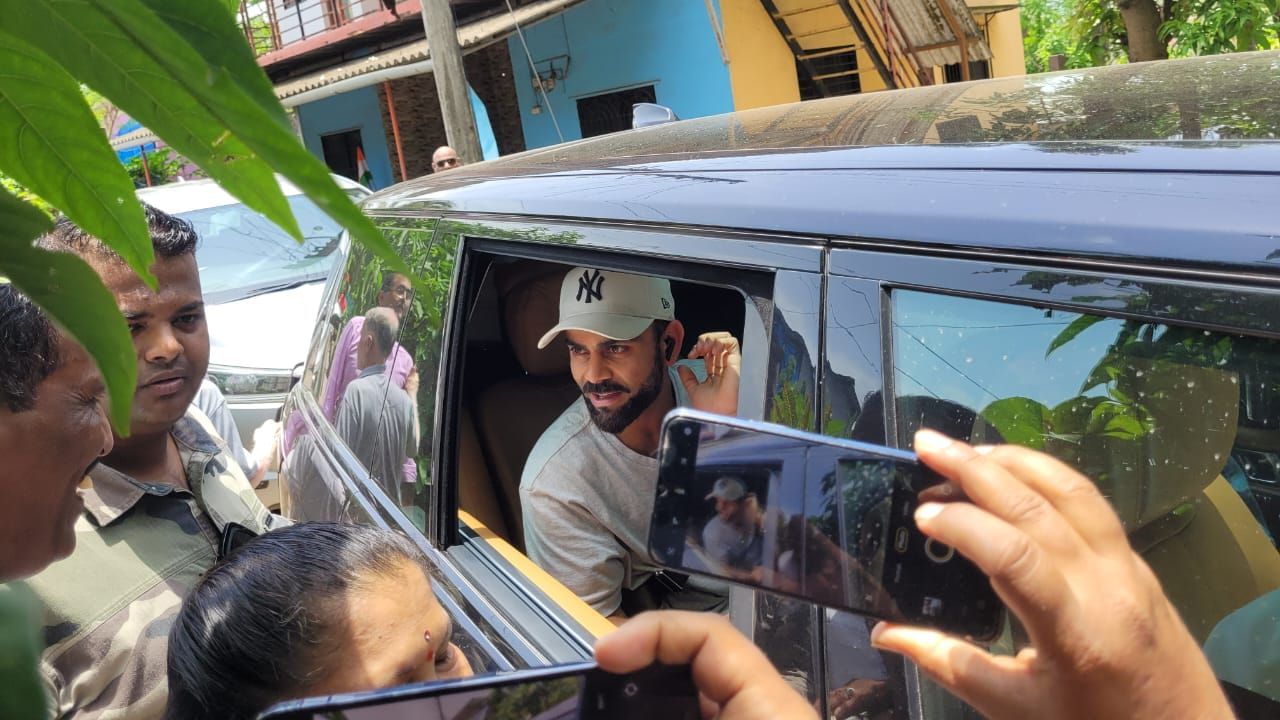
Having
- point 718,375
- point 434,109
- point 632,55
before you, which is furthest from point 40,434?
point 434,109

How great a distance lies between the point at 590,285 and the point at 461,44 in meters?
7.53

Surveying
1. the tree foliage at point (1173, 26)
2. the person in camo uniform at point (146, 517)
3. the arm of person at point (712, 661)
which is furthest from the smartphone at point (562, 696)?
the tree foliage at point (1173, 26)

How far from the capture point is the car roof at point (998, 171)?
1018 mm

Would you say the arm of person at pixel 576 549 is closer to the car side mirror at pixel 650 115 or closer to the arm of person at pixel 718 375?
the arm of person at pixel 718 375

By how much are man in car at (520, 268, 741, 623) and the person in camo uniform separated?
661 millimetres

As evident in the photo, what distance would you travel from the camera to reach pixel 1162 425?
3.42 ft

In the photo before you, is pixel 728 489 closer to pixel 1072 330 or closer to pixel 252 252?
pixel 1072 330

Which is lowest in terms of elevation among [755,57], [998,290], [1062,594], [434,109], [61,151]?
[1062,594]

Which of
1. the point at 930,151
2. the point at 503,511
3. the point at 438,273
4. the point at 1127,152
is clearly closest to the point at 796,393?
the point at 930,151

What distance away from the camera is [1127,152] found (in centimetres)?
115

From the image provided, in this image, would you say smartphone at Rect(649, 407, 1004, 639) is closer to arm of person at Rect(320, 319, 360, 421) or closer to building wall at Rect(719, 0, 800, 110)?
arm of person at Rect(320, 319, 360, 421)

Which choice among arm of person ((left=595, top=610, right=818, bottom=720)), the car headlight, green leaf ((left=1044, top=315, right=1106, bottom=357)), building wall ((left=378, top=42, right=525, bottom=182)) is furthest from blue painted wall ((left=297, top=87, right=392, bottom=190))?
arm of person ((left=595, top=610, right=818, bottom=720))

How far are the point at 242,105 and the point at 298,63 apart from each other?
1524 cm

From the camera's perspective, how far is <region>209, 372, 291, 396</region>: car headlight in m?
5.29
